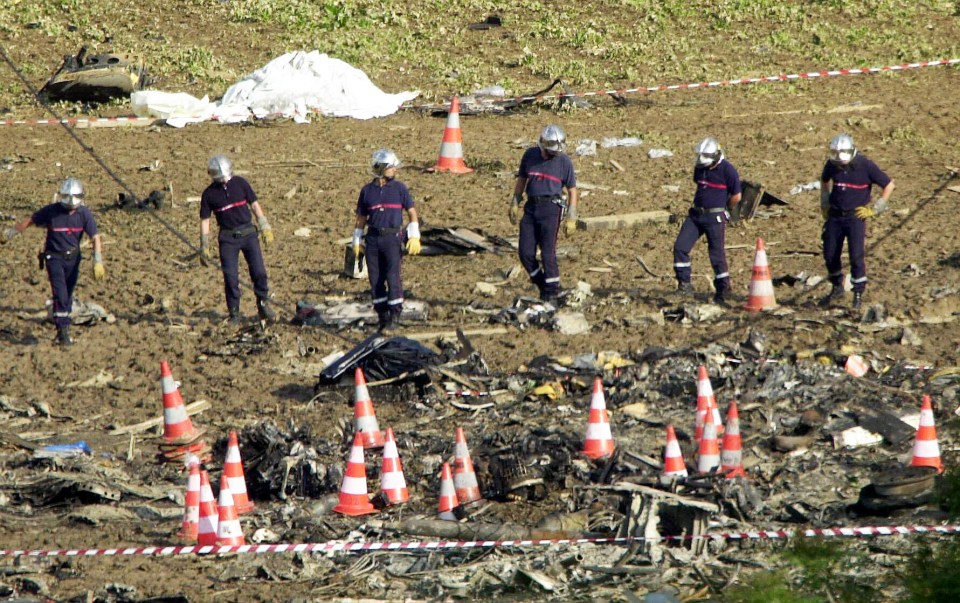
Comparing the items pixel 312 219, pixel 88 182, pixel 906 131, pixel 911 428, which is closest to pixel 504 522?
pixel 911 428

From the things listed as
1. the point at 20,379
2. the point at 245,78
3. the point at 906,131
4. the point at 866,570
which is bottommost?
the point at 866,570

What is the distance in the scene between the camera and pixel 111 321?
1514cm

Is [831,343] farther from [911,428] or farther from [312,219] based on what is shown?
[312,219]

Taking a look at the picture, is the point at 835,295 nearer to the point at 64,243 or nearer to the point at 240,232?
the point at 240,232

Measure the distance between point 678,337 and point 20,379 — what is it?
637 cm

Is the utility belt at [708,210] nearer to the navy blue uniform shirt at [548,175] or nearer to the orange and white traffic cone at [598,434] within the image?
the navy blue uniform shirt at [548,175]

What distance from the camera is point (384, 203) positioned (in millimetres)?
14000

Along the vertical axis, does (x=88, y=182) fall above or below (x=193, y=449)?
above

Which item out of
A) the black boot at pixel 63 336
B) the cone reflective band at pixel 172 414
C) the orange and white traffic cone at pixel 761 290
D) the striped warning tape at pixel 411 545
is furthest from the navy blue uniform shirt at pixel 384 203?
the striped warning tape at pixel 411 545

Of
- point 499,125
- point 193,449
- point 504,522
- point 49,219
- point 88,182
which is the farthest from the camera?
point 499,125

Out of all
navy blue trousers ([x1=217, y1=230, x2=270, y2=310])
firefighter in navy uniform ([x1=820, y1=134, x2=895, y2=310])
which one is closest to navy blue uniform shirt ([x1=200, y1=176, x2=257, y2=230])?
navy blue trousers ([x1=217, y1=230, x2=270, y2=310])

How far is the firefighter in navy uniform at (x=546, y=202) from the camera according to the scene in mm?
14359

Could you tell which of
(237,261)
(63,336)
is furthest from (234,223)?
(63,336)

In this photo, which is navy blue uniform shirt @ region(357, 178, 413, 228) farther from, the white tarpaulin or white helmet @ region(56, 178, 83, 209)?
the white tarpaulin
